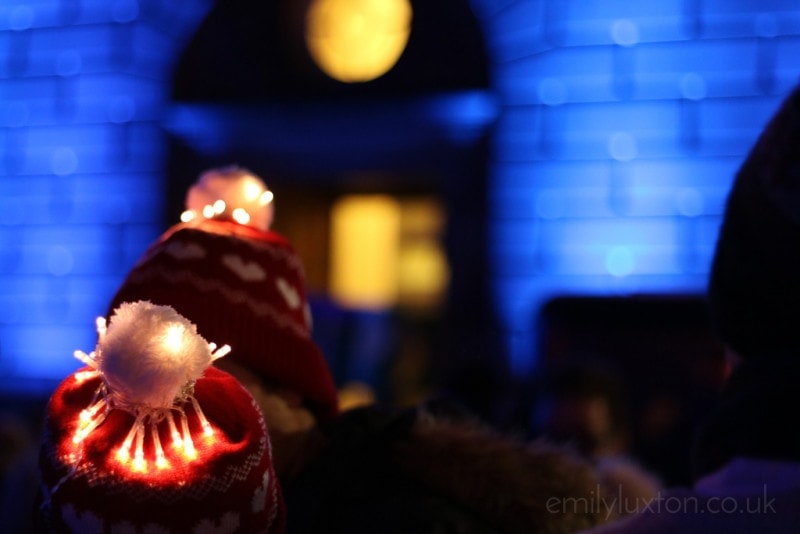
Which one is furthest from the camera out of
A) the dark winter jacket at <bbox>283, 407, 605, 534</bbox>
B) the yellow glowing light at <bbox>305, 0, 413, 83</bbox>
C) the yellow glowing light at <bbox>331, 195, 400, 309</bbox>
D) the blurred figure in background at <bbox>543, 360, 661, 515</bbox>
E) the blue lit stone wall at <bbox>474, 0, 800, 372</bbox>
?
the yellow glowing light at <bbox>331, 195, 400, 309</bbox>

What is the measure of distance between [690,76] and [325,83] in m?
2.01

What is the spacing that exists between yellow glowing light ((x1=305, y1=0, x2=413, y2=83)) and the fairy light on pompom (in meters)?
4.98

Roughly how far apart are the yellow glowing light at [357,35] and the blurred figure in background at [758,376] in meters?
5.06

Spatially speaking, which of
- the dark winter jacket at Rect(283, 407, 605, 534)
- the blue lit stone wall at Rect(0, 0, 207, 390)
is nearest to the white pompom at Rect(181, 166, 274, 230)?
the dark winter jacket at Rect(283, 407, 605, 534)

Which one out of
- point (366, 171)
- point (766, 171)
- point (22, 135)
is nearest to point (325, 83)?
point (366, 171)

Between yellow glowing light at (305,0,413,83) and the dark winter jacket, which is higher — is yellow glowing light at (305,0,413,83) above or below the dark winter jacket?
above

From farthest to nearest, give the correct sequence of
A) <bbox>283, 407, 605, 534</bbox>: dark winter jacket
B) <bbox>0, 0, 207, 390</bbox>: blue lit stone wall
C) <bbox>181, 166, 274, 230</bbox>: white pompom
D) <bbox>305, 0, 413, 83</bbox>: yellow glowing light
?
<bbox>0, 0, 207, 390</bbox>: blue lit stone wall → <bbox>305, 0, 413, 83</bbox>: yellow glowing light → <bbox>181, 166, 274, 230</bbox>: white pompom → <bbox>283, 407, 605, 534</bbox>: dark winter jacket

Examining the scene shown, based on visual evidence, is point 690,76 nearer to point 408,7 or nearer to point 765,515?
point 408,7

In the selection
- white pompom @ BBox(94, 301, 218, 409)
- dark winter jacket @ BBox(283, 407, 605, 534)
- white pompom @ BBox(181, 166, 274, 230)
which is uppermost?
white pompom @ BBox(181, 166, 274, 230)

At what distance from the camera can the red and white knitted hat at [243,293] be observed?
1594 mm

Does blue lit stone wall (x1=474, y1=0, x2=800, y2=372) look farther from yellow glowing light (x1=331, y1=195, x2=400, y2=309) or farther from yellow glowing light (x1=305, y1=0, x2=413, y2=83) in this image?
yellow glowing light (x1=331, y1=195, x2=400, y2=309)

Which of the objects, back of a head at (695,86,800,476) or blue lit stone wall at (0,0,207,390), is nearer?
back of a head at (695,86,800,476)

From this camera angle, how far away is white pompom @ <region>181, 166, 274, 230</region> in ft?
6.13

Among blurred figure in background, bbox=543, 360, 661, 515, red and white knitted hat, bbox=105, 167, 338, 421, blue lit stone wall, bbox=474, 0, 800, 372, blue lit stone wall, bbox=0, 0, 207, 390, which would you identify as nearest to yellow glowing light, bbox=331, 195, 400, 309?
blue lit stone wall, bbox=474, 0, 800, 372
